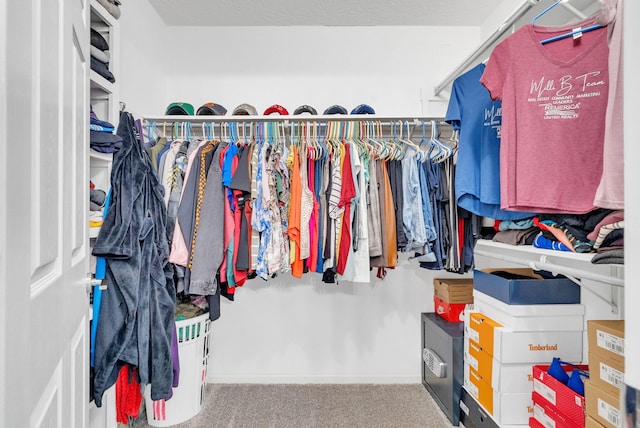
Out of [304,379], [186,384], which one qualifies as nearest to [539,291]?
[304,379]

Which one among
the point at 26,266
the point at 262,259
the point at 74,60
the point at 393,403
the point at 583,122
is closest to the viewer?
the point at 26,266

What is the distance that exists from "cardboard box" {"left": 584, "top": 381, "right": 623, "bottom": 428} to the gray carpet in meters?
0.94

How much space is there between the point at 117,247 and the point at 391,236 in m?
1.24

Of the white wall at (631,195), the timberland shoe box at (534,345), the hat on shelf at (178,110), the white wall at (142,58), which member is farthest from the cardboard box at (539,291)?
the white wall at (142,58)

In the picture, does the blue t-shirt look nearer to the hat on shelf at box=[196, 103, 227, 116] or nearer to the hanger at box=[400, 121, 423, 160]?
the hanger at box=[400, 121, 423, 160]

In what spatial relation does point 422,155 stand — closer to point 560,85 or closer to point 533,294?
point 560,85

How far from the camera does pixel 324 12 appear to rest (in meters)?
2.00

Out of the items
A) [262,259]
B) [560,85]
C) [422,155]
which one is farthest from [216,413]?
[560,85]

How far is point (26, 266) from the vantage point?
1.34 feet

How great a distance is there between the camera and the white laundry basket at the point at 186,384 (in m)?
1.66

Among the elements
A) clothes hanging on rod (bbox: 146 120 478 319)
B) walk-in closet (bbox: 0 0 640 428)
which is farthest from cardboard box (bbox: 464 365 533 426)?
clothes hanging on rod (bbox: 146 120 478 319)

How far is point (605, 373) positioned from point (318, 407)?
145cm

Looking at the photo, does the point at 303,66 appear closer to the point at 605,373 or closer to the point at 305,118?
the point at 305,118

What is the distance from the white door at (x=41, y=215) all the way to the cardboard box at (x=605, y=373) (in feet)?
4.44
